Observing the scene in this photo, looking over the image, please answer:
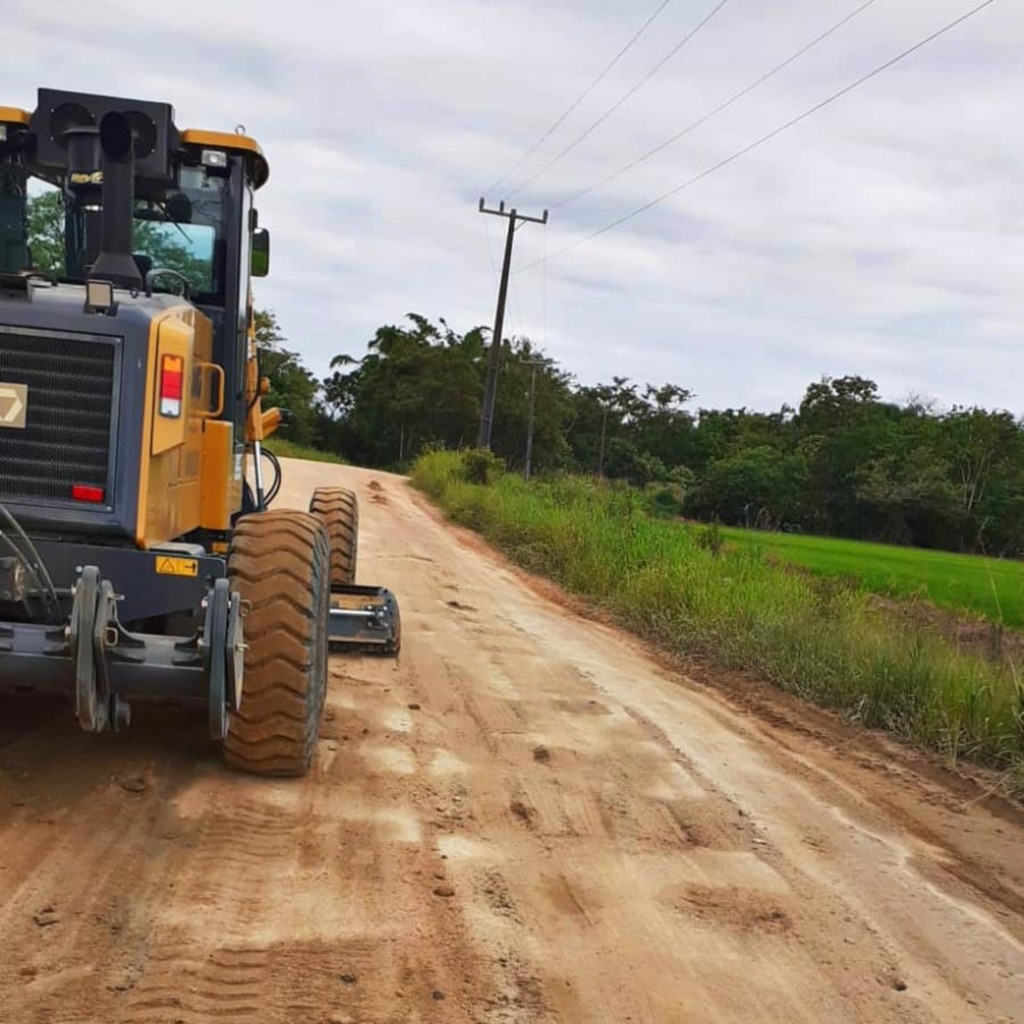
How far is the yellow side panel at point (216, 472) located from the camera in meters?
5.68

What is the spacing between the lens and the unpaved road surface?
3451 mm

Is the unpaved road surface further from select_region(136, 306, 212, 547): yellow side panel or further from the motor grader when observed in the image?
select_region(136, 306, 212, 547): yellow side panel

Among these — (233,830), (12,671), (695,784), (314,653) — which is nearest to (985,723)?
(695,784)

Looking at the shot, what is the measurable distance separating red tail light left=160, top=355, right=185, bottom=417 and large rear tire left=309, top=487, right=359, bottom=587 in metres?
3.98

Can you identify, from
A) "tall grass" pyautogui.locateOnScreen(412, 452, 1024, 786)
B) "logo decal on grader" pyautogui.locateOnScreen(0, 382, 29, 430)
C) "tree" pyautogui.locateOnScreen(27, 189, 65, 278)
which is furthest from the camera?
"tall grass" pyautogui.locateOnScreen(412, 452, 1024, 786)

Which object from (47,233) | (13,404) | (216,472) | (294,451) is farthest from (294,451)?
(13,404)

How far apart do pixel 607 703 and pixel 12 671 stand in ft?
14.1

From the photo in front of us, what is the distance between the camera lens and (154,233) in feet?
20.1

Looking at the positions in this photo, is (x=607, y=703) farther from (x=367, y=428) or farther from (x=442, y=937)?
(x=367, y=428)

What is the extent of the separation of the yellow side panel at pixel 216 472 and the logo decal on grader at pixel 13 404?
1.14m

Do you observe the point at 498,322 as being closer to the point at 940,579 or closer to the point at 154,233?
the point at 940,579

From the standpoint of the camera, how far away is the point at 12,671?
4.34m

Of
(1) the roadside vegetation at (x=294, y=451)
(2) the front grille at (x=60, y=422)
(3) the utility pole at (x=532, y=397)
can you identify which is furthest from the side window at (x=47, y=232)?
(3) the utility pole at (x=532, y=397)

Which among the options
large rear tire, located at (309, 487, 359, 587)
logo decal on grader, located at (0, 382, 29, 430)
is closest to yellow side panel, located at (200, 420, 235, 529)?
logo decal on grader, located at (0, 382, 29, 430)
